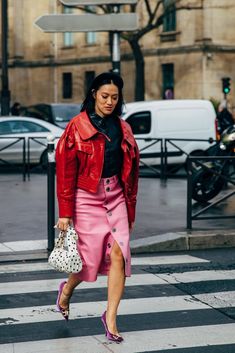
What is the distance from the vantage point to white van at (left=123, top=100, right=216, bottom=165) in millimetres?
23250

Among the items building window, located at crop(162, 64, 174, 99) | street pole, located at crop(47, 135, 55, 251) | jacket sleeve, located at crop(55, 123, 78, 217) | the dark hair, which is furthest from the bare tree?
jacket sleeve, located at crop(55, 123, 78, 217)

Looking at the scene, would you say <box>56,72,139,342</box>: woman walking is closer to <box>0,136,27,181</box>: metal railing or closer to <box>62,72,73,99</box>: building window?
<box>0,136,27,181</box>: metal railing

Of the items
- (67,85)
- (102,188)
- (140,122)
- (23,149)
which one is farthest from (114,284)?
(67,85)

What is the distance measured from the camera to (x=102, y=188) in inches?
267

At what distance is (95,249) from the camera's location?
679 cm

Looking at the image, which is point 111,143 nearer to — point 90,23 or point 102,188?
point 102,188

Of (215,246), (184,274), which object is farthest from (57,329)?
(215,246)

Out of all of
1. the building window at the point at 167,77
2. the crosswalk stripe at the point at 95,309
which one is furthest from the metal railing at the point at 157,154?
the building window at the point at 167,77

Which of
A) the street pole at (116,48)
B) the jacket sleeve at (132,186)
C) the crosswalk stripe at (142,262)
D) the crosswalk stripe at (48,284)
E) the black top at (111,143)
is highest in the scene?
the street pole at (116,48)

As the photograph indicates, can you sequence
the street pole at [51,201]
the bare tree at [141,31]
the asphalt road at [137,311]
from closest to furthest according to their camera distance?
the asphalt road at [137,311] → the street pole at [51,201] → the bare tree at [141,31]

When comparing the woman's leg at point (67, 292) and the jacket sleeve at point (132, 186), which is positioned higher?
the jacket sleeve at point (132, 186)

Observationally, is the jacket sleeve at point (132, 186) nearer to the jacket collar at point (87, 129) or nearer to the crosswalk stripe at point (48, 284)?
the jacket collar at point (87, 129)

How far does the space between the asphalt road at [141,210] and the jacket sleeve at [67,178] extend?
4918 millimetres

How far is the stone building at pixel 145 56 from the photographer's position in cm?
4878
